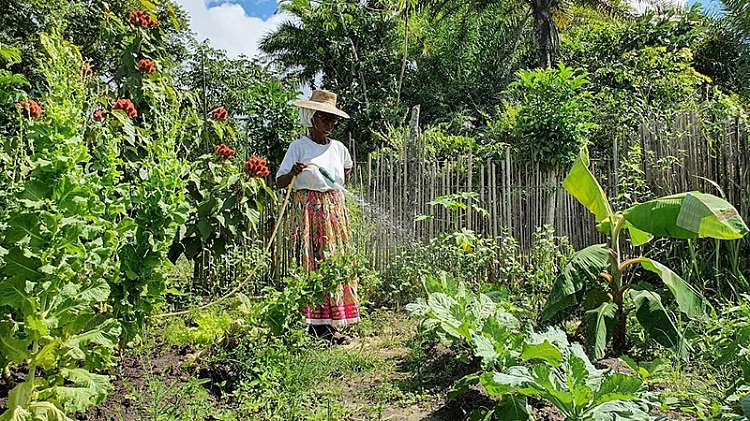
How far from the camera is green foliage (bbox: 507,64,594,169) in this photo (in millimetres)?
5605

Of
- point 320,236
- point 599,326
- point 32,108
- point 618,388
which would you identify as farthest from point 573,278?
point 32,108

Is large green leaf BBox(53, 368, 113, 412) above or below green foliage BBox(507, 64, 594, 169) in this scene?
below

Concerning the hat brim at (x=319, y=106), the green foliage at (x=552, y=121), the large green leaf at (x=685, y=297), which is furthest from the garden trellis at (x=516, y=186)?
the large green leaf at (x=685, y=297)

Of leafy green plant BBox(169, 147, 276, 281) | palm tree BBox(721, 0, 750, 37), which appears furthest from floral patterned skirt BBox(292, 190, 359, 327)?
palm tree BBox(721, 0, 750, 37)

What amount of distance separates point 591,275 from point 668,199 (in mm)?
605

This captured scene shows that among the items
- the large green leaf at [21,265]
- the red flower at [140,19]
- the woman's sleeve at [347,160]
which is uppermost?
the red flower at [140,19]

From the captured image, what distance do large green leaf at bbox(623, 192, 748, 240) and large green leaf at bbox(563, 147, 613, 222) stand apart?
40 cm

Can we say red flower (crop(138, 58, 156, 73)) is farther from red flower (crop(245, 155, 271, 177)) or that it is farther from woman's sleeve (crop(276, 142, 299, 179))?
woman's sleeve (crop(276, 142, 299, 179))

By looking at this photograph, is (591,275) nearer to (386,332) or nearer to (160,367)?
(386,332)

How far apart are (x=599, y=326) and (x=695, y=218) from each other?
0.76 m

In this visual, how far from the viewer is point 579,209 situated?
568 centimetres

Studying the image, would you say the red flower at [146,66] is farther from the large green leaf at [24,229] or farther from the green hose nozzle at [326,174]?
the large green leaf at [24,229]

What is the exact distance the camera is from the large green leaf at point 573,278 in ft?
10.8

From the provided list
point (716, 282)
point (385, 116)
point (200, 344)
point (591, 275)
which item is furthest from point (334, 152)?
point (385, 116)
